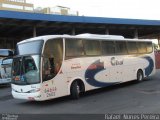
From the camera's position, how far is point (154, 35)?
65.5m

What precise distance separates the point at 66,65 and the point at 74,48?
3.59 ft

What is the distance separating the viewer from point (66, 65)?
565 inches

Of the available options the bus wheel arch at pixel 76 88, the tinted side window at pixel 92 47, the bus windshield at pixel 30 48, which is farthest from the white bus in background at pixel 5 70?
the bus wheel arch at pixel 76 88

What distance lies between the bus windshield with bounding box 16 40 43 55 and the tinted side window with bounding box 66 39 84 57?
4.88ft

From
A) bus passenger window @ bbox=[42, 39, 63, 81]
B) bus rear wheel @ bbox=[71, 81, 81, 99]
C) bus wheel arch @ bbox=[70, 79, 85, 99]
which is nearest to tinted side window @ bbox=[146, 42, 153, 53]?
bus wheel arch @ bbox=[70, 79, 85, 99]

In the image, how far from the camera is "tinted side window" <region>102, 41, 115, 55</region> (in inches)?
673

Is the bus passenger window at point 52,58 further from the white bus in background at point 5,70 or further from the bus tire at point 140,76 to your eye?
the white bus in background at point 5,70

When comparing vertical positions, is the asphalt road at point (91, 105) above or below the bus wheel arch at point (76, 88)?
below

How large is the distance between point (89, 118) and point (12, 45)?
1747 inches

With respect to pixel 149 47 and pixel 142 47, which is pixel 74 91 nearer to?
pixel 142 47

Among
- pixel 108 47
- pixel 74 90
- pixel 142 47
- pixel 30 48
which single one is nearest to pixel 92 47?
pixel 108 47

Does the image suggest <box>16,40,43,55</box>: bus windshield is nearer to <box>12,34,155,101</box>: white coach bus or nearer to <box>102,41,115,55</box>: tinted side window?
<box>12,34,155,101</box>: white coach bus

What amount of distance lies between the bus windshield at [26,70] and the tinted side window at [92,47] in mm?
3249

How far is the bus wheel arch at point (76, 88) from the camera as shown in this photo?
48.0ft
